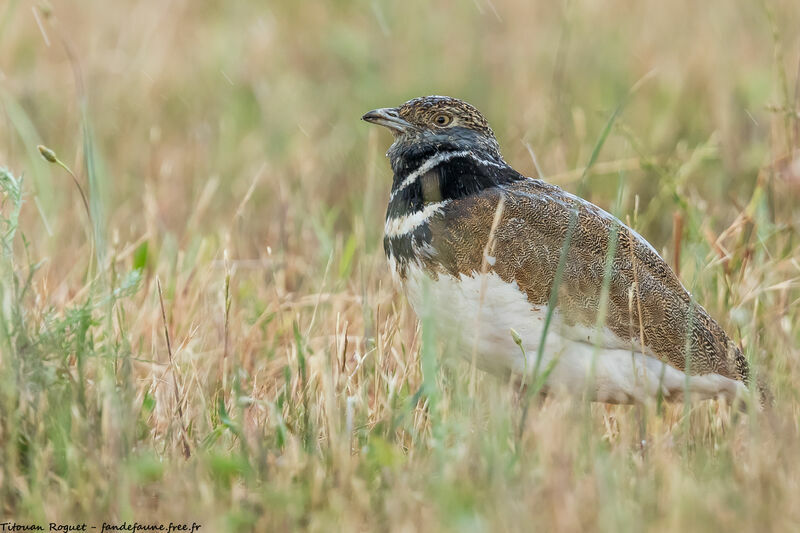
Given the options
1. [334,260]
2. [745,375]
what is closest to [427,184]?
[745,375]

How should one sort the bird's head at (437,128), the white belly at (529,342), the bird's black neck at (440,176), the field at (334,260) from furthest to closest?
1. the bird's head at (437,128)
2. the bird's black neck at (440,176)
3. the white belly at (529,342)
4. the field at (334,260)

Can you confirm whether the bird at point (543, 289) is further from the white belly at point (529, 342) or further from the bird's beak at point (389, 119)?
the bird's beak at point (389, 119)

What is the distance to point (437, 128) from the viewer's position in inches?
186

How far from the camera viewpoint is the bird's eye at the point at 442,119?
4.75 meters

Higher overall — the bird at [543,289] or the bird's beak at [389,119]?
the bird's beak at [389,119]

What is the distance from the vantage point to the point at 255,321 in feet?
16.9

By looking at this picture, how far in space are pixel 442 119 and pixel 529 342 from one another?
1.03 metres

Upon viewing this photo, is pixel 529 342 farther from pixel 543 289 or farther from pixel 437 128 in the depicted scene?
pixel 437 128

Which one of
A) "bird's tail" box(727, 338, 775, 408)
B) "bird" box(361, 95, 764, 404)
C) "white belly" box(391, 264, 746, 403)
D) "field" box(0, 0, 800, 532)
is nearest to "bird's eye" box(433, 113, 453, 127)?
"bird" box(361, 95, 764, 404)

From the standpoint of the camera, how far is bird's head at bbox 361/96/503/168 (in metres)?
4.70

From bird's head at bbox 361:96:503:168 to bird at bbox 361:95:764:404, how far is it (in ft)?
0.12

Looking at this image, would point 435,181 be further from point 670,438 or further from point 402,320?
point 670,438

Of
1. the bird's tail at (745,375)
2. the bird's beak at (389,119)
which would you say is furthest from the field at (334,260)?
the bird's beak at (389,119)

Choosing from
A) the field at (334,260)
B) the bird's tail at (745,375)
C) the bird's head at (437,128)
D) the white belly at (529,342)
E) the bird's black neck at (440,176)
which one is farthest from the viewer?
the bird's head at (437,128)
